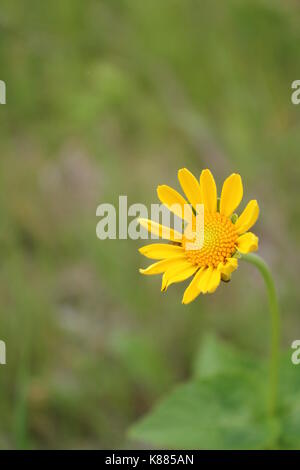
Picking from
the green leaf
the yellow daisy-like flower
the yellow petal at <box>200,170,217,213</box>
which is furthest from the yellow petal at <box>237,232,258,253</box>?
the green leaf

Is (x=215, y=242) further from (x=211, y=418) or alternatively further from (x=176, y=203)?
(x=211, y=418)

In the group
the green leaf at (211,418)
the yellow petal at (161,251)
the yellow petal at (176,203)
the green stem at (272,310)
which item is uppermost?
the yellow petal at (176,203)

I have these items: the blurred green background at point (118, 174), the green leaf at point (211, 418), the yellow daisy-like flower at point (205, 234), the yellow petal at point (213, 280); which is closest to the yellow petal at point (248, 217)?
the yellow daisy-like flower at point (205, 234)

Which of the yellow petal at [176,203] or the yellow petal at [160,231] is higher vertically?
the yellow petal at [176,203]

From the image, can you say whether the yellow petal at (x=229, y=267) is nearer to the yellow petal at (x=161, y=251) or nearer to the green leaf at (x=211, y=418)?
the yellow petal at (x=161, y=251)

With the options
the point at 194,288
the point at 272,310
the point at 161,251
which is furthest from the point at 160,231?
the point at 272,310

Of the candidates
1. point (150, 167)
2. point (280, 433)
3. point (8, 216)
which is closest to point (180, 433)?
point (280, 433)
